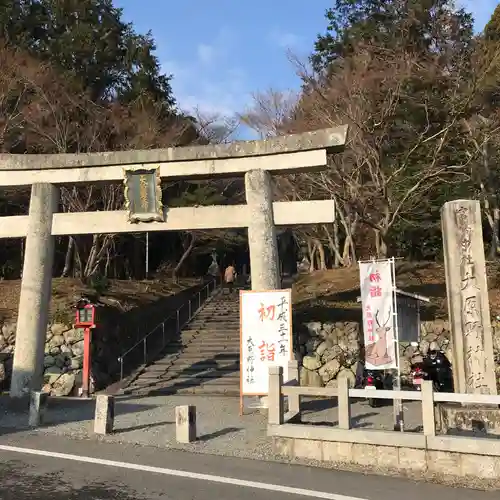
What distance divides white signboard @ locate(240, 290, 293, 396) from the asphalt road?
298 cm

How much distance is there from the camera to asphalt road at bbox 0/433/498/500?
5.55 metres

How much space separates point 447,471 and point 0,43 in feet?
74.5

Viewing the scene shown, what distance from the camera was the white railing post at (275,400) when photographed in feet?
24.1

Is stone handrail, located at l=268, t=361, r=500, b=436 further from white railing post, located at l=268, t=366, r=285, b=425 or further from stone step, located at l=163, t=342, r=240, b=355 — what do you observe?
A: stone step, located at l=163, t=342, r=240, b=355

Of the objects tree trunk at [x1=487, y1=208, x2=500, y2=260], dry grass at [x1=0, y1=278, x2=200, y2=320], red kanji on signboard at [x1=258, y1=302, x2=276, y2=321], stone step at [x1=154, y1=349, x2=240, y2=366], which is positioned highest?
tree trunk at [x1=487, y1=208, x2=500, y2=260]

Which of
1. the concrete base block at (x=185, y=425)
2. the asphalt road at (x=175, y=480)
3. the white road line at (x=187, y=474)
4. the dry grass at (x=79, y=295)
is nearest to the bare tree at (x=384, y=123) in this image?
the dry grass at (x=79, y=295)

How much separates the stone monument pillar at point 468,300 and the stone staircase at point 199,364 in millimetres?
6316

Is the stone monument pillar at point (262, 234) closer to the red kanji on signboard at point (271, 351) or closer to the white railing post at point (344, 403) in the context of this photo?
the red kanji on signboard at point (271, 351)

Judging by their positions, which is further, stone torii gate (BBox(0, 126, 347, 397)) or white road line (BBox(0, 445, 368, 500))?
stone torii gate (BBox(0, 126, 347, 397))

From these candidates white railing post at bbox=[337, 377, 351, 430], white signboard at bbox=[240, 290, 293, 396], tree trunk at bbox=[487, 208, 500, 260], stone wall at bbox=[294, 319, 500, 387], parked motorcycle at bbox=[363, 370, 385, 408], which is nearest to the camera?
white railing post at bbox=[337, 377, 351, 430]

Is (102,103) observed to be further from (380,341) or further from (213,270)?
(380,341)

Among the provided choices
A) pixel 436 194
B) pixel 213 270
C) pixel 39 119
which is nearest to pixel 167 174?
pixel 39 119

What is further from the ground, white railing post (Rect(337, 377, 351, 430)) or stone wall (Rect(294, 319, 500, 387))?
stone wall (Rect(294, 319, 500, 387))

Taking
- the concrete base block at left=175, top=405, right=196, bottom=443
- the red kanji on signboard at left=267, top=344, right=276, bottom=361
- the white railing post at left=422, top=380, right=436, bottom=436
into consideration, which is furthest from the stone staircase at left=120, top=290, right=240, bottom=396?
the white railing post at left=422, top=380, right=436, bottom=436
